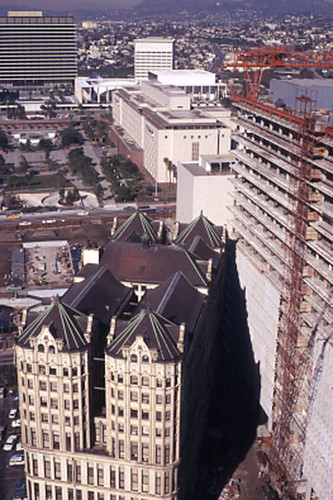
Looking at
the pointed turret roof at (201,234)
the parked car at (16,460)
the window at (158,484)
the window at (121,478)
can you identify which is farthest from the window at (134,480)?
the pointed turret roof at (201,234)

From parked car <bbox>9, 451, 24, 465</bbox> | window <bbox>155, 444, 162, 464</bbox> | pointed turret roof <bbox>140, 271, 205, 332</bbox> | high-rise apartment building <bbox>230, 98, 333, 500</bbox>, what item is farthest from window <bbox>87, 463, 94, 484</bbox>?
high-rise apartment building <bbox>230, 98, 333, 500</bbox>

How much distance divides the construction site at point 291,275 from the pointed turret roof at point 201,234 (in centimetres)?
554

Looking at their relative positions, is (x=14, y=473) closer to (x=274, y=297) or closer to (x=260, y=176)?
(x=274, y=297)

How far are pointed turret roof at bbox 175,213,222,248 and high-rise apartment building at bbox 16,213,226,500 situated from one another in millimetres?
26505

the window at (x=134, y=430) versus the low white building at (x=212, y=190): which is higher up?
the low white building at (x=212, y=190)

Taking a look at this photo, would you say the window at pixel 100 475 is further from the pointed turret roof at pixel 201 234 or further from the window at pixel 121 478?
the pointed turret roof at pixel 201 234

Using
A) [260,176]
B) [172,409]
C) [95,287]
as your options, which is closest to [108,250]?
[95,287]

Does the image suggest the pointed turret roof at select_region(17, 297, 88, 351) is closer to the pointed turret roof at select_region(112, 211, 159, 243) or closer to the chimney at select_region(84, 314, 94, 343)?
the chimney at select_region(84, 314, 94, 343)

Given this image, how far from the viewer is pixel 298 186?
89.5m

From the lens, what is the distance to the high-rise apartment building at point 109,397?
77.2 meters

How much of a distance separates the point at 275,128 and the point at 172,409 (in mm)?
50340

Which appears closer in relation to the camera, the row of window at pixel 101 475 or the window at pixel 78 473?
the row of window at pixel 101 475

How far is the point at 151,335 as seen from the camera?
3036 inches

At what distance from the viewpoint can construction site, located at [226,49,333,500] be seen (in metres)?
85.1
